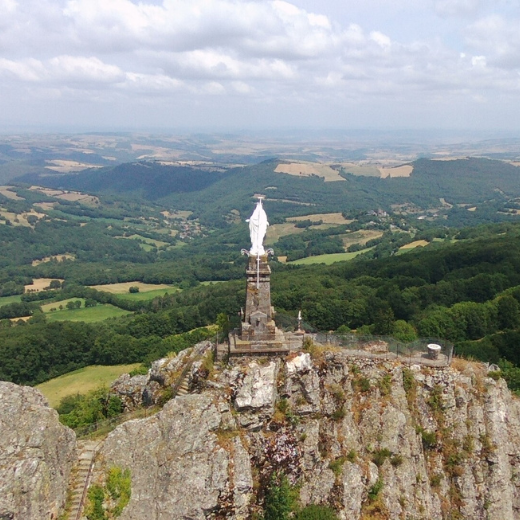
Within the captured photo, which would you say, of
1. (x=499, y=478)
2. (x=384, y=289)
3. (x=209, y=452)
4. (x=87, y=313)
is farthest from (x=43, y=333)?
(x=499, y=478)

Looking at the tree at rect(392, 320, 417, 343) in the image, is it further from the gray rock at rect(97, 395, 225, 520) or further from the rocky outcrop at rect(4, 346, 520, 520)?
the gray rock at rect(97, 395, 225, 520)

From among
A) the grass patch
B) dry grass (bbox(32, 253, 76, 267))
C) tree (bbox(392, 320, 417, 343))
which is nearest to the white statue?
tree (bbox(392, 320, 417, 343))

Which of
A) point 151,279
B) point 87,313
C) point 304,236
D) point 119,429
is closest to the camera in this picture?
point 119,429

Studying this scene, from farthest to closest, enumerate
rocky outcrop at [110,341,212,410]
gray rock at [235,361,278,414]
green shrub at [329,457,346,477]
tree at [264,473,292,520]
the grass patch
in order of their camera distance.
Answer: the grass patch → rocky outcrop at [110,341,212,410] → gray rock at [235,361,278,414] → green shrub at [329,457,346,477] → tree at [264,473,292,520]

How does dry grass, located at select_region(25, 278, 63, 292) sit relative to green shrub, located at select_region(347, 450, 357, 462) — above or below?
below

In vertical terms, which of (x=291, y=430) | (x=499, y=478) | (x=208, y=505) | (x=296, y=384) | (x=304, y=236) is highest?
(x=296, y=384)

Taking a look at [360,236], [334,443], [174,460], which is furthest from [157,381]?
[360,236]

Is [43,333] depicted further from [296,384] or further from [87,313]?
[296,384]
